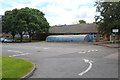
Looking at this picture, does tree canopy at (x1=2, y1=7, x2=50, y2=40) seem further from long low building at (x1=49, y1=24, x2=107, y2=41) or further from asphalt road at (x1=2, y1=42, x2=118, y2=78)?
asphalt road at (x1=2, y1=42, x2=118, y2=78)

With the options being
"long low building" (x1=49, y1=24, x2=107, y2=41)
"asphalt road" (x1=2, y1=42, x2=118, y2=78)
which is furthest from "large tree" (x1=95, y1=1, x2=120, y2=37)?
"asphalt road" (x1=2, y1=42, x2=118, y2=78)

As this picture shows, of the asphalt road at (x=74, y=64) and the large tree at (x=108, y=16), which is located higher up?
the large tree at (x=108, y=16)

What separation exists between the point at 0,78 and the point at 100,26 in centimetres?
3121

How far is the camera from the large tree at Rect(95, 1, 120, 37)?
32.1 meters

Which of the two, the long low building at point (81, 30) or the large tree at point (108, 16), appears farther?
the long low building at point (81, 30)

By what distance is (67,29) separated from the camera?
53406 mm

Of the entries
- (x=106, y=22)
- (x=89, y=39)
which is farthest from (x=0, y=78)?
(x=89, y=39)

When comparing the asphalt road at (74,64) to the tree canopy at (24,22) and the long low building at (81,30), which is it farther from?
the long low building at (81,30)

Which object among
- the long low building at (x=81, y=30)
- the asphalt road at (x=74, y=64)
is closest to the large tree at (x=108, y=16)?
the long low building at (x=81, y=30)

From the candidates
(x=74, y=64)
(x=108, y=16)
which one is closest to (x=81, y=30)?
(x=108, y=16)

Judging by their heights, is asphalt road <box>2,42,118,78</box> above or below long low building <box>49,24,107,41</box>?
below

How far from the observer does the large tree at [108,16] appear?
32081mm

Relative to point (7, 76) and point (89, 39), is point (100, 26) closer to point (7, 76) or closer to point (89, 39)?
point (89, 39)

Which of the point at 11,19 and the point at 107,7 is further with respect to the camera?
the point at 11,19
